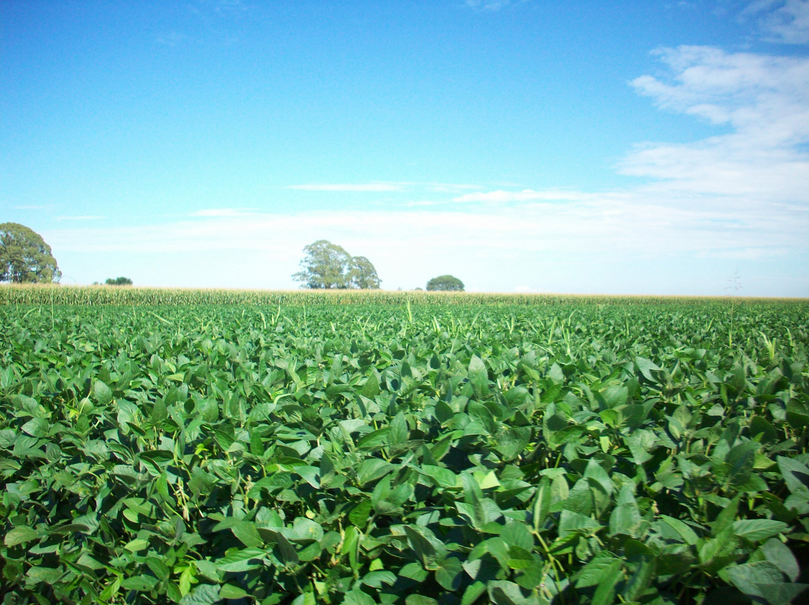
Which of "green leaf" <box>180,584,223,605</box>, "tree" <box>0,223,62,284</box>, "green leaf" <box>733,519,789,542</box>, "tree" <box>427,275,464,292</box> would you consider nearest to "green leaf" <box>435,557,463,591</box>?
"green leaf" <box>733,519,789,542</box>

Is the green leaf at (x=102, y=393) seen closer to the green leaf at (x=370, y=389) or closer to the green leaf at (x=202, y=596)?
the green leaf at (x=202, y=596)

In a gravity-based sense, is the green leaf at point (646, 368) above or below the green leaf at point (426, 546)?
above

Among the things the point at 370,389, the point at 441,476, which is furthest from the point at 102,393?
the point at 441,476

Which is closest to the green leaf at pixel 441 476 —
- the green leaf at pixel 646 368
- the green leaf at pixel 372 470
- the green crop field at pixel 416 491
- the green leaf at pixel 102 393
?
the green crop field at pixel 416 491

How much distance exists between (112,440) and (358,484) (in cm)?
120

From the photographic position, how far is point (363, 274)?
282 feet

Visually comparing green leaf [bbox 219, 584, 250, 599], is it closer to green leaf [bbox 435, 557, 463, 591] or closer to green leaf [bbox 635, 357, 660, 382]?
green leaf [bbox 435, 557, 463, 591]

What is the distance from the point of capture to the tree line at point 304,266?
197 ft

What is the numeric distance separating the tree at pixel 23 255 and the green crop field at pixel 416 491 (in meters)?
71.2

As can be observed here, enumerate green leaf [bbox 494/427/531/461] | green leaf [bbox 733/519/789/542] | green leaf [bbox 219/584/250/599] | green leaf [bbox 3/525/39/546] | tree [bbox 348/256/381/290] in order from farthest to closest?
tree [bbox 348/256/381/290] → green leaf [bbox 3/525/39/546] → green leaf [bbox 494/427/531/461] → green leaf [bbox 219/584/250/599] → green leaf [bbox 733/519/789/542]

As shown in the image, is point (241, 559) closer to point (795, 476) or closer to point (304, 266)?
point (795, 476)

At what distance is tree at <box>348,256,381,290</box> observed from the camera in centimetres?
8494

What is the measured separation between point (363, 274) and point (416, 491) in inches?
3355

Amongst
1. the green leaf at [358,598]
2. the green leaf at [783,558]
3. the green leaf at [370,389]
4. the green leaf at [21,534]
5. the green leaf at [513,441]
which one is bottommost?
the green leaf at [21,534]
